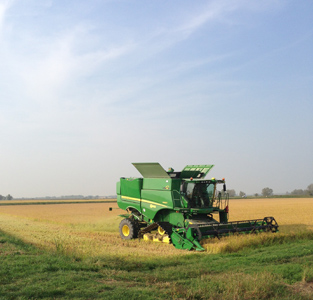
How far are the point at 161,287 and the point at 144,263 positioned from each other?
238 cm

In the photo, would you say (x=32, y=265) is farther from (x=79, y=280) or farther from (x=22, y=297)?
(x=22, y=297)

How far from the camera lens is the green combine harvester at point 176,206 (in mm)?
13398

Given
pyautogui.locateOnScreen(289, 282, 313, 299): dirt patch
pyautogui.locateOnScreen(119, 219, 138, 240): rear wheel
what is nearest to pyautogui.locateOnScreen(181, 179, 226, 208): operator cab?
pyautogui.locateOnScreen(119, 219, 138, 240): rear wheel

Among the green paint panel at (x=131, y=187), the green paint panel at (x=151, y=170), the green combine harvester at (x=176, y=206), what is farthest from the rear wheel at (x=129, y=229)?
the green paint panel at (x=151, y=170)

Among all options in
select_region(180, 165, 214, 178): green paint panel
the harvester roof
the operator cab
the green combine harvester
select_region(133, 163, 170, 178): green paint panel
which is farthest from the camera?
select_region(180, 165, 214, 178): green paint panel

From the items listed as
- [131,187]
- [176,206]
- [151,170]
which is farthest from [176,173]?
[131,187]

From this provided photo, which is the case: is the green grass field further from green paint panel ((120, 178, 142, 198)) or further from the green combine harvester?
green paint panel ((120, 178, 142, 198))

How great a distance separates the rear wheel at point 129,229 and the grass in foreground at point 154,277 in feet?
18.0

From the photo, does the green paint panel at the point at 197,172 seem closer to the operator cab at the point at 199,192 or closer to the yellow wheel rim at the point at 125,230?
the operator cab at the point at 199,192

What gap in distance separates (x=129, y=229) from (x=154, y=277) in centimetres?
826

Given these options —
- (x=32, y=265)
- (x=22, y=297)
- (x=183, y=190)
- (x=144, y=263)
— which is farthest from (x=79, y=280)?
(x=183, y=190)

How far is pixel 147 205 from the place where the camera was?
1538 cm

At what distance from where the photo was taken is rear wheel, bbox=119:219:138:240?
1520cm

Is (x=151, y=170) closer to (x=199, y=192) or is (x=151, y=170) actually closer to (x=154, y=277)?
(x=199, y=192)
